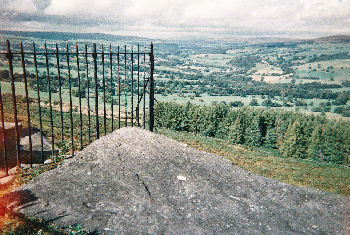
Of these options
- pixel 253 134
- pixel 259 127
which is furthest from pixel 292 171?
pixel 259 127

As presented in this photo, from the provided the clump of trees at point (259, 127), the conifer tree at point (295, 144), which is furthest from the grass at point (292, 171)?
the clump of trees at point (259, 127)

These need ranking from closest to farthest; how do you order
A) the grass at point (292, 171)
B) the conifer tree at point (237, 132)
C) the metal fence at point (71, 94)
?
the metal fence at point (71, 94) < the grass at point (292, 171) < the conifer tree at point (237, 132)

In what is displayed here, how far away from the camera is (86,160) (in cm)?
835

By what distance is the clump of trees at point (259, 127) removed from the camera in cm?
5525

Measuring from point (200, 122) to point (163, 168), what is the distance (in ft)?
189

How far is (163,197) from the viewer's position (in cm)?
711

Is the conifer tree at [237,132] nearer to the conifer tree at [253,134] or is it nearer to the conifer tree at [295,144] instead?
→ the conifer tree at [253,134]

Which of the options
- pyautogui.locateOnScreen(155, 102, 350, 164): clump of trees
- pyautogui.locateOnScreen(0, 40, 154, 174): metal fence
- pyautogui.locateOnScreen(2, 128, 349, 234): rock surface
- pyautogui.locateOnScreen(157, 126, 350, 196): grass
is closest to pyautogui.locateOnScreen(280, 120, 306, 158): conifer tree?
pyautogui.locateOnScreen(155, 102, 350, 164): clump of trees

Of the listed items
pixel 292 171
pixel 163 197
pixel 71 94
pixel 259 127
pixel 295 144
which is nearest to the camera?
pixel 163 197

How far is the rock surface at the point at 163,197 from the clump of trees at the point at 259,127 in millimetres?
52513

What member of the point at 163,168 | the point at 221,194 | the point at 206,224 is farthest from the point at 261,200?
the point at 163,168

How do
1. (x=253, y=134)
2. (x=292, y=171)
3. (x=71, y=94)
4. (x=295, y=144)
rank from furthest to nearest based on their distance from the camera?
(x=253, y=134), (x=295, y=144), (x=292, y=171), (x=71, y=94)

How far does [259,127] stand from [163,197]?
2497 inches

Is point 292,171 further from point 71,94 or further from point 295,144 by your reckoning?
point 295,144
